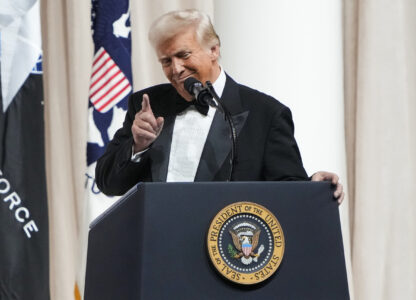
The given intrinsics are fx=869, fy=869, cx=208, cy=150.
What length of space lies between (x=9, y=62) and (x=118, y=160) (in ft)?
5.27

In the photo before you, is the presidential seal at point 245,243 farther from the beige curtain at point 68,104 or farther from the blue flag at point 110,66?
the beige curtain at point 68,104

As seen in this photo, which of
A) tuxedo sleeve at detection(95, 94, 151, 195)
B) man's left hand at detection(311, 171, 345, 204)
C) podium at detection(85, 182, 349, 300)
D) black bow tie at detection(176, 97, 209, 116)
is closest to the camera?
podium at detection(85, 182, 349, 300)

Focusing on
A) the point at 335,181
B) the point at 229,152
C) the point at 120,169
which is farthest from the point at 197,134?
the point at 335,181

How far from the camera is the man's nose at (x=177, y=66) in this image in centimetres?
246

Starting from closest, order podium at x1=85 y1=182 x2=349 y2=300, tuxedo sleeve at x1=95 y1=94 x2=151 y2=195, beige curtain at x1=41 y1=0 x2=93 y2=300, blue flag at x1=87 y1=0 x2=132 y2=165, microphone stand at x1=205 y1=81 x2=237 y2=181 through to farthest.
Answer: podium at x1=85 y1=182 x2=349 y2=300
microphone stand at x1=205 y1=81 x2=237 y2=181
tuxedo sleeve at x1=95 y1=94 x2=151 y2=195
blue flag at x1=87 y1=0 x2=132 y2=165
beige curtain at x1=41 y1=0 x2=93 y2=300

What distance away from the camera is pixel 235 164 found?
231cm

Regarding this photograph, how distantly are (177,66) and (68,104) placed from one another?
2.20 meters

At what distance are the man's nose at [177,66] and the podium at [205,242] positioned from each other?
1.83ft

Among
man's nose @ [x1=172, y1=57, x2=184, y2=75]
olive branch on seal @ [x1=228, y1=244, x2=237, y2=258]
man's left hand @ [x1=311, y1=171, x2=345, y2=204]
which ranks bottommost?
olive branch on seal @ [x1=228, y1=244, x2=237, y2=258]

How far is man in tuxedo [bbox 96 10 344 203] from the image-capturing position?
7.76 ft

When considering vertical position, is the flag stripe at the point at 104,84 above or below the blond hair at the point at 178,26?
below

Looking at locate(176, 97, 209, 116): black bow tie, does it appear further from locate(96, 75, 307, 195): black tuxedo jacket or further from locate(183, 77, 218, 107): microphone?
locate(183, 77, 218, 107): microphone

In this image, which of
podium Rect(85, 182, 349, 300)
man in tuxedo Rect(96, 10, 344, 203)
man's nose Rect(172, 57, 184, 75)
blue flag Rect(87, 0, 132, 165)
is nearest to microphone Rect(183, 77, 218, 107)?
man in tuxedo Rect(96, 10, 344, 203)

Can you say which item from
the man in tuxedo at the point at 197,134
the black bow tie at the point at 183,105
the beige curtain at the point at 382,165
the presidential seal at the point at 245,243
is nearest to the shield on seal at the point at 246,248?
the presidential seal at the point at 245,243
